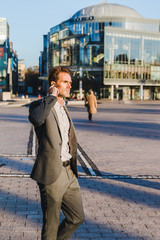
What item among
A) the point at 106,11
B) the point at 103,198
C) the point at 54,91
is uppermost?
the point at 106,11

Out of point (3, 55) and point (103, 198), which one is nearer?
point (103, 198)

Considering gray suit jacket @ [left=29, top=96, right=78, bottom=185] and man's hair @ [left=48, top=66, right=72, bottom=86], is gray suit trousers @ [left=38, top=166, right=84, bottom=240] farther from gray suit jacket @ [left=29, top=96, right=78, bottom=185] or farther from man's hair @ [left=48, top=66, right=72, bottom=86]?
man's hair @ [left=48, top=66, right=72, bottom=86]

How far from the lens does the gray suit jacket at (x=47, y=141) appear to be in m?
2.80

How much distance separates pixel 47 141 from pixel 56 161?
18cm

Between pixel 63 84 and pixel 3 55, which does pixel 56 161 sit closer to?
pixel 63 84

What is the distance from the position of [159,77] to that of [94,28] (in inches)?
753

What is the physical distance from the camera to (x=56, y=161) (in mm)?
2822

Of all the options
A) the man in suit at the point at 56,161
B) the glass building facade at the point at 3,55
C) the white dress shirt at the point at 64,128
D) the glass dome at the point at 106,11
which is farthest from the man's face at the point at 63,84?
the glass building facade at the point at 3,55

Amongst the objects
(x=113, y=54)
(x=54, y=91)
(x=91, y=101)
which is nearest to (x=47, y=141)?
(x=54, y=91)

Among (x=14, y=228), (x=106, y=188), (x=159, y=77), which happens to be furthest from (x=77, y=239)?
(x=159, y=77)

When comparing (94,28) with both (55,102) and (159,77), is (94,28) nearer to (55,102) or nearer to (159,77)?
→ (159,77)

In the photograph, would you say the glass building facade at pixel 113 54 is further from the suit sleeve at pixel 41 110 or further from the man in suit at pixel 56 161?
the suit sleeve at pixel 41 110

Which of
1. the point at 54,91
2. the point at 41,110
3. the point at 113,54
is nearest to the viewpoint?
the point at 41,110

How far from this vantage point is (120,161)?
8180 millimetres
